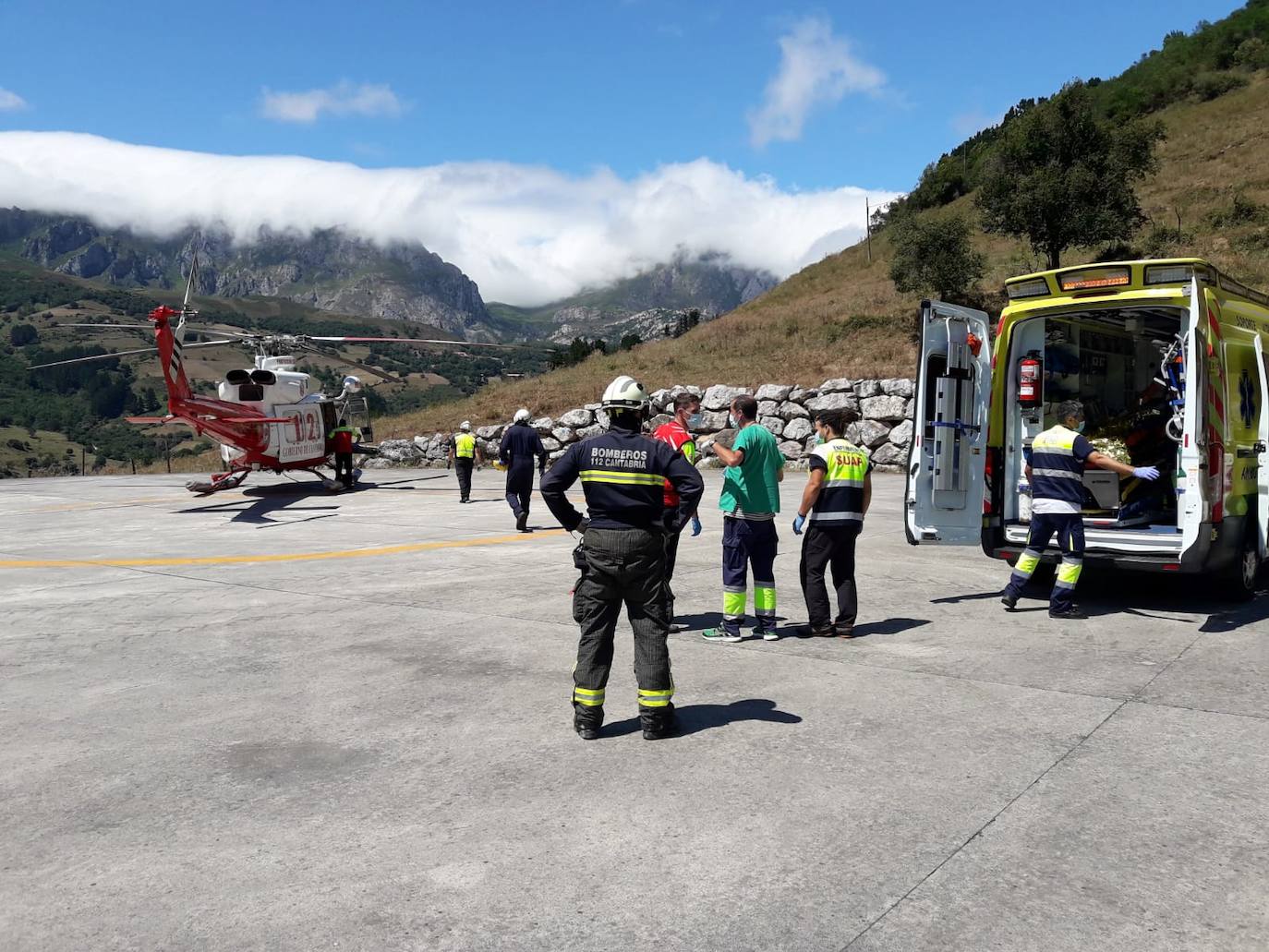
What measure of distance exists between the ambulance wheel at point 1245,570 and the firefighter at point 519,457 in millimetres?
8475

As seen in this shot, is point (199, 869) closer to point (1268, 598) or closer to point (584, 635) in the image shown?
point (584, 635)

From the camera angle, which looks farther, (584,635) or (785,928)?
(584,635)

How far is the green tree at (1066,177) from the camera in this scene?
118ft

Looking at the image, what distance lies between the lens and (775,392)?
93.4 feet

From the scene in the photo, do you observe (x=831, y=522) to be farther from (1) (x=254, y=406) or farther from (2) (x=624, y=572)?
(1) (x=254, y=406)

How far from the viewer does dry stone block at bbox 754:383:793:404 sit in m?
28.3

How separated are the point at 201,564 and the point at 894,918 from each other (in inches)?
406

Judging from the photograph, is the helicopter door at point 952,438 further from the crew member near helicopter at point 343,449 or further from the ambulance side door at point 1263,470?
the crew member near helicopter at point 343,449

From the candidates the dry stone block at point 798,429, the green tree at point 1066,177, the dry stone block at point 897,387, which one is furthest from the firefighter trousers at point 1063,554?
the green tree at point 1066,177

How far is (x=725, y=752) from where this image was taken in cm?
475

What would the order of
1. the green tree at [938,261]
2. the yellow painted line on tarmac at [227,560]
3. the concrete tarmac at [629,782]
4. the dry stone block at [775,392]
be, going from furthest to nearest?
the green tree at [938,261], the dry stone block at [775,392], the yellow painted line on tarmac at [227,560], the concrete tarmac at [629,782]

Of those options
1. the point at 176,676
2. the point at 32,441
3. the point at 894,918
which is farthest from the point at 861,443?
the point at 32,441

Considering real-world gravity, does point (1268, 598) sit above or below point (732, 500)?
below

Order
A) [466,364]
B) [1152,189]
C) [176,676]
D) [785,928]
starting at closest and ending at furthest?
[785,928] → [176,676] → [1152,189] → [466,364]
